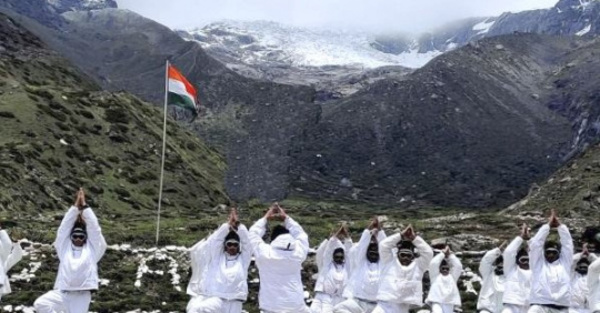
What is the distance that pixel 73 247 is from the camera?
1730cm

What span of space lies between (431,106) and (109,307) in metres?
140

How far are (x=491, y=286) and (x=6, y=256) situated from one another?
12.5 metres

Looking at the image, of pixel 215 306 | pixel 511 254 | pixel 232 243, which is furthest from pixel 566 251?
pixel 215 306

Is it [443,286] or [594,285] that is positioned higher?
[594,285]

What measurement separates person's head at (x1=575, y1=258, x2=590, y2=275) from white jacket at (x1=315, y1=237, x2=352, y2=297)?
5.59 meters

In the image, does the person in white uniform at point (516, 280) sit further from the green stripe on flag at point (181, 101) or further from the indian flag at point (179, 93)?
the green stripe on flag at point (181, 101)

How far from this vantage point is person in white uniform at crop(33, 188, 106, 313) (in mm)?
16875

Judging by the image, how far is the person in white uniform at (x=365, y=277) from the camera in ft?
63.1

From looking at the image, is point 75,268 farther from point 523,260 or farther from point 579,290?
point 579,290

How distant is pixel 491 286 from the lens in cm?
2334

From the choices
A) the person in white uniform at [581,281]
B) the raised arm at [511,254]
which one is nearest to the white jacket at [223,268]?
the raised arm at [511,254]

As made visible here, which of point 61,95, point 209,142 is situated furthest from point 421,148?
point 61,95

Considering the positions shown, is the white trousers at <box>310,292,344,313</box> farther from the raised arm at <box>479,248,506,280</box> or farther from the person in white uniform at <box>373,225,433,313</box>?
the raised arm at <box>479,248,506,280</box>

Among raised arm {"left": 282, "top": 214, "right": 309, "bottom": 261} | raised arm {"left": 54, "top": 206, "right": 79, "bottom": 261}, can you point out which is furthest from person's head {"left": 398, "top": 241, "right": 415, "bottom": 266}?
raised arm {"left": 54, "top": 206, "right": 79, "bottom": 261}
